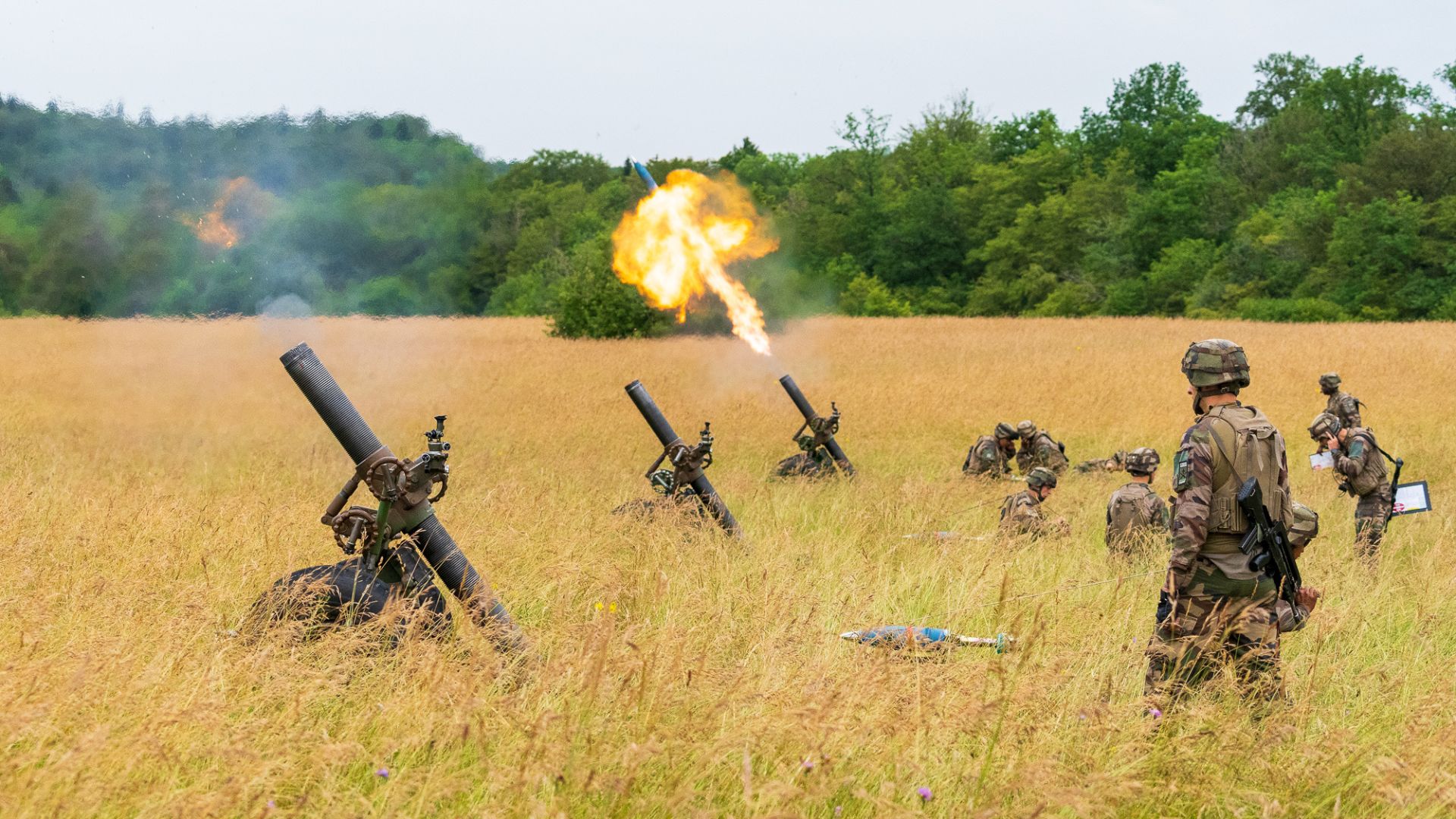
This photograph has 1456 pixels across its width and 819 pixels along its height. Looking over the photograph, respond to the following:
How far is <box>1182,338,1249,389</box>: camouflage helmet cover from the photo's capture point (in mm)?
5461

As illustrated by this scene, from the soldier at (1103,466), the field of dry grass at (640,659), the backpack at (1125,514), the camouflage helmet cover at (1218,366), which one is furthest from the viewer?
the soldier at (1103,466)

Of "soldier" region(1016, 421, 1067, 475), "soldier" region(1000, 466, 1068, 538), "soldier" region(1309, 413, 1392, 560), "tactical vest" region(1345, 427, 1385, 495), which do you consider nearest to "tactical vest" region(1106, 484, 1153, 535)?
"soldier" region(1000, 466, 1068, 538)

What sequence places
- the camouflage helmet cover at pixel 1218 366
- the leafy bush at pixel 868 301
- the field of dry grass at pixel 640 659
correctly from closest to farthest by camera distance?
the field of dry grass at pixel 640 659
the camouflage helmet cover at pixel 1218 366
the leafy bush at pixel 868 301

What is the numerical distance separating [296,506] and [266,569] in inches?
77.1

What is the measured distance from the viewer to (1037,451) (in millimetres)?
13328

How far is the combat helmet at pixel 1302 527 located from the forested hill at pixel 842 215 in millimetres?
7699

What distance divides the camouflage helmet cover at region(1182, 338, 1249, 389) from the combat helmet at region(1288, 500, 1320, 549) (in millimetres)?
692

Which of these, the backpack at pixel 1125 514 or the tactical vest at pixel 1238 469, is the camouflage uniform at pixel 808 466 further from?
the tactical vest at pixel 1238 469

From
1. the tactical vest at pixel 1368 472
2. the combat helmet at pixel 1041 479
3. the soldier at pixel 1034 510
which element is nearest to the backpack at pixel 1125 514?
the soldier at pixel 1034 510

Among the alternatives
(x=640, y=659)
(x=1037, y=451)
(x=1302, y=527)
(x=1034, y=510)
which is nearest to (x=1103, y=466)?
(x=1037, y=451)

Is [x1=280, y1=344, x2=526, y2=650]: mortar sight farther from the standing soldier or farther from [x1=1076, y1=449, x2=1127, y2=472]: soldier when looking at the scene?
[x1=1076, y1=449, x2=1127, y2=472]: soldier

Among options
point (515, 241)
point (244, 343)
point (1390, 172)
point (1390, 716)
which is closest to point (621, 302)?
point (515, 241)

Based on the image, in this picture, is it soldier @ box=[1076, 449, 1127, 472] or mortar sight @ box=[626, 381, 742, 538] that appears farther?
soldier @ box=[1076, 449, 1127, 472]

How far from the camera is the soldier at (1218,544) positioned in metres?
5.31
